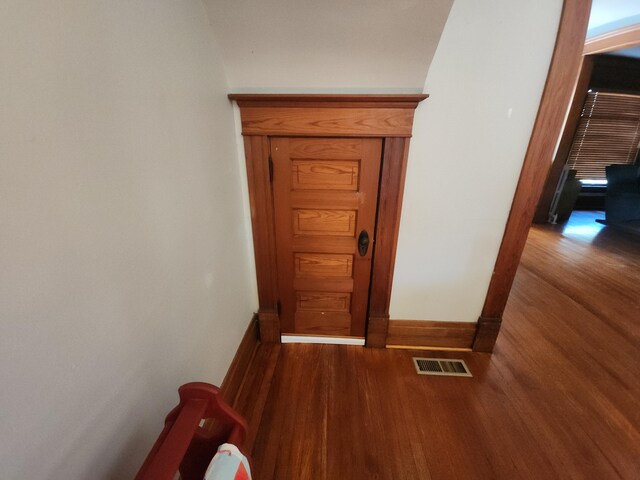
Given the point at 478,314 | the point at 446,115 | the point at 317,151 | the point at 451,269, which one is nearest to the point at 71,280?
the point at 317,151

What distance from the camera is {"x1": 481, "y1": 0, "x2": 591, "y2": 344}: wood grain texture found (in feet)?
3.82

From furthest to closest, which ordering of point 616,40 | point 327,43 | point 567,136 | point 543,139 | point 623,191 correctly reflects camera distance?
point 567,136 → point 623,191 → point 616,40 → point 543,139 → point 327,43

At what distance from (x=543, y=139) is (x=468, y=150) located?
1.18ft

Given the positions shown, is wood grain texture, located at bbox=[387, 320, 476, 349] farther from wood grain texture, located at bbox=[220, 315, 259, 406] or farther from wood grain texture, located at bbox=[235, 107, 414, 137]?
wood grain texture, located at bbox=[235, 107, 414, 137]

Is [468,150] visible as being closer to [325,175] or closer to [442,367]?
[325,175]

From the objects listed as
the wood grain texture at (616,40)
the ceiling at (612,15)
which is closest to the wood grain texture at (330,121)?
the ceiling at (612,15)

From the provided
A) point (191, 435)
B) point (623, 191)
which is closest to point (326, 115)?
point (191, 435)

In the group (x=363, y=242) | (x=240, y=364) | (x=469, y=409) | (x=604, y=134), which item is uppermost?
Answer: (x=604, y=134)

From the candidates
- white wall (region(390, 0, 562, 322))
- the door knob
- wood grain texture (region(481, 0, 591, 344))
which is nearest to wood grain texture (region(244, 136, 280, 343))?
the door knob

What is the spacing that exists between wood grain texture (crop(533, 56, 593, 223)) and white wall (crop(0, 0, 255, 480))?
16.6 ft

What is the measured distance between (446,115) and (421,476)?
5.74 feet

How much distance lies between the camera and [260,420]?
1.40 m

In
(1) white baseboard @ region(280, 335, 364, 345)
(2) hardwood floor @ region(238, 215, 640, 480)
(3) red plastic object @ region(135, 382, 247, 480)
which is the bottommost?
(2) hardwood floor @ region(238, 215, 640, 480)

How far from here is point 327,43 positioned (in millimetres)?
1152
